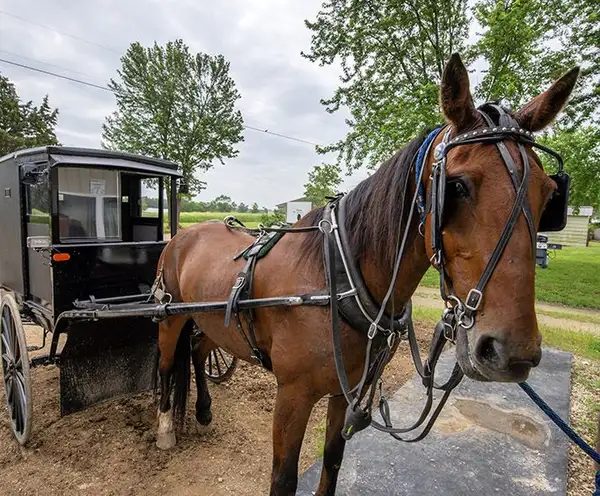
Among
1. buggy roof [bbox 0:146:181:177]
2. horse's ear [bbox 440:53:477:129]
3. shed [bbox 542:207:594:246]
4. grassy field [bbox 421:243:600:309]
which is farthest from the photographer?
shed [bbox 542:207:594:246]

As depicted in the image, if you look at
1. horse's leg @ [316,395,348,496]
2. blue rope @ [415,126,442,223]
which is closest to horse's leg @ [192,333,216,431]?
horse's leg @ [316,395,348,496]

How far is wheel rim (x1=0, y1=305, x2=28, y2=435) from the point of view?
277 centimetres

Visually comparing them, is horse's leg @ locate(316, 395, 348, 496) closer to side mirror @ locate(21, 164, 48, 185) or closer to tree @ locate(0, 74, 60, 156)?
side mirror @ locate(21, 164, 48, 185)

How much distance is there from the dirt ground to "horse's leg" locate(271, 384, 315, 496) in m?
0.82

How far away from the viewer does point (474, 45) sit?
8656mm

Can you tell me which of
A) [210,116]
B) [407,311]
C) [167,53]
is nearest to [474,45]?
[407,311]

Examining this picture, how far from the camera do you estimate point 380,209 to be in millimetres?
1482

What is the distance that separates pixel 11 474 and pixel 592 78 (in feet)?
43.1

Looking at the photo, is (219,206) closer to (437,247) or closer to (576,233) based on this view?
(576,233)

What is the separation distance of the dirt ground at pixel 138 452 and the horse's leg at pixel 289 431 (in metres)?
0.82

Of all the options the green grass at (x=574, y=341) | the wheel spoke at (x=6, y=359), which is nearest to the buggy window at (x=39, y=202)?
the wheel spoke at (x=6, y=359)

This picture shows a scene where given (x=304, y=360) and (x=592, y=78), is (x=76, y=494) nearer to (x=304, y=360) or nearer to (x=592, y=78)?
(x=304, y=360)

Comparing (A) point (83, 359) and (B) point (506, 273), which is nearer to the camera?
(B) point (506, 273)

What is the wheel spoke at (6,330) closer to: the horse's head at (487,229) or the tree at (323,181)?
the horse's head at (487,229)
